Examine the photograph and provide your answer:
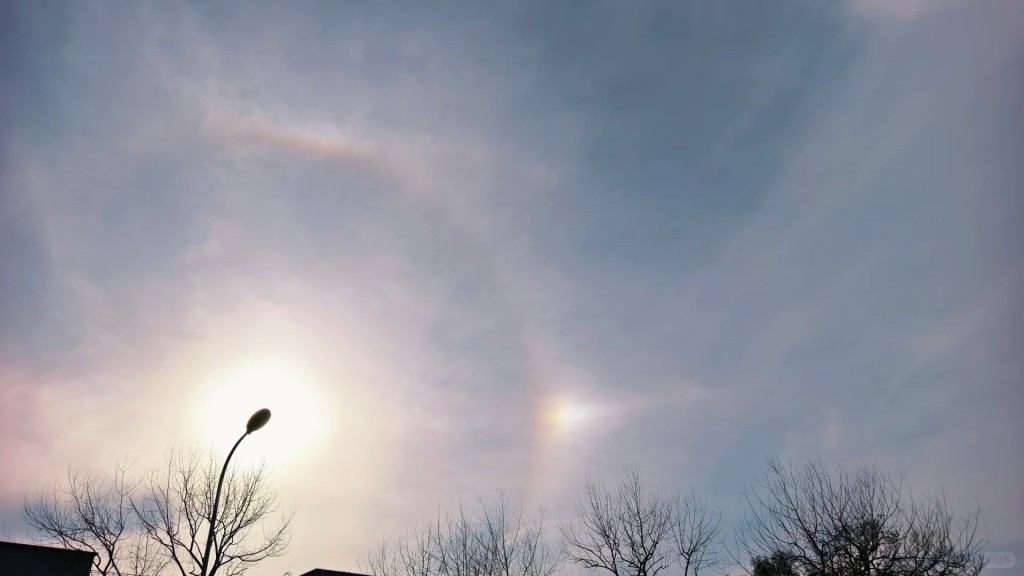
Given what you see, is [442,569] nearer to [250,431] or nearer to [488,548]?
[488,548]

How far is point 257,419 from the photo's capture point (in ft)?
46.9

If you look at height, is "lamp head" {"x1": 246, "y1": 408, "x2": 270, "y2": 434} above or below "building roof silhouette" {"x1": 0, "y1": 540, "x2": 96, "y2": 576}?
below

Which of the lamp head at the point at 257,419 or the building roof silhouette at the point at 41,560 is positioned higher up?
the building roof silhouette at the point at 41,560

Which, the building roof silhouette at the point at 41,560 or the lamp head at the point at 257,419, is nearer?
the lamp head at the point at 257,419

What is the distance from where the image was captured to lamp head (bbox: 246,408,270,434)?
14.3 m

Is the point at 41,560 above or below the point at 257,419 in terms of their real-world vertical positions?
above

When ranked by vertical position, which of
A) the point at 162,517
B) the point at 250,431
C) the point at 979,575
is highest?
the point at 162,517

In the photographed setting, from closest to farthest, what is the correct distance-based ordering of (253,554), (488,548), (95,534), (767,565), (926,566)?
(926,566)
(95,534)
(253,554)
(488,548)
(767,565)

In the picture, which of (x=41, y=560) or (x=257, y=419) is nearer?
(x=257, y=419)

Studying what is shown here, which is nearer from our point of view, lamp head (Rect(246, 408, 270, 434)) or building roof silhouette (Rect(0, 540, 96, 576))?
lamp head (Rect(246, 408, 270, 434))

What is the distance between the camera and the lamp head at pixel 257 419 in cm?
1427

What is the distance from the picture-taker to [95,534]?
76.0 ft

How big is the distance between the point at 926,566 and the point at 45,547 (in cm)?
3723

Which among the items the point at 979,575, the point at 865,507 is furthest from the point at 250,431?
the point at 979,575
